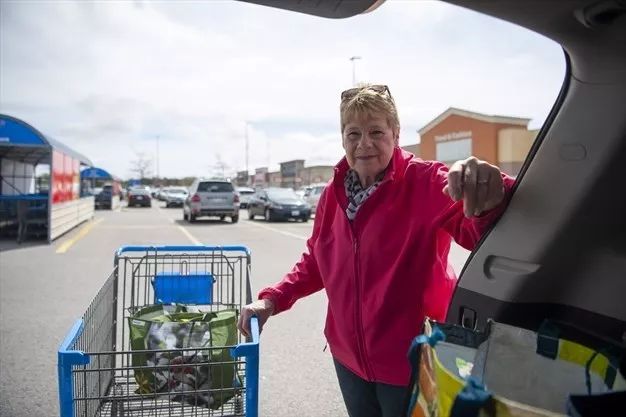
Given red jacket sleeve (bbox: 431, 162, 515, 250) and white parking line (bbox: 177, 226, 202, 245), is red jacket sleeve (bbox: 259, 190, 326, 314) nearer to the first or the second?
red jacket sleeve (bbox: 431, 162, 515, 250)

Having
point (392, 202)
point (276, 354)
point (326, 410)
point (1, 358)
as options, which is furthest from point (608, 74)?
point (1, 358)

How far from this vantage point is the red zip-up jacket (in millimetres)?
1945

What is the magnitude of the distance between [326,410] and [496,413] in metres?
2.90

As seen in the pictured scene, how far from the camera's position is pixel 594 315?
1.45 m

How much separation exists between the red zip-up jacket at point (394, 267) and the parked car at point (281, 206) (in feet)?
66.5

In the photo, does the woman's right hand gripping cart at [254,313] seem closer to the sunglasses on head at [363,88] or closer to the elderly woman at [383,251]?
the elderly woman at [383,251]

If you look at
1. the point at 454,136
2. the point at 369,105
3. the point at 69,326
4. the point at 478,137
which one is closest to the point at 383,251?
the point at 369,105

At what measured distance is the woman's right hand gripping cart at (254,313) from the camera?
2281 millimetres

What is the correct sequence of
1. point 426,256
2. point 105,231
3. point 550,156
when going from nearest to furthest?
point 550,156 → point 426,256 → point 105,231

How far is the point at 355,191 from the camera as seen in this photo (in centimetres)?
223

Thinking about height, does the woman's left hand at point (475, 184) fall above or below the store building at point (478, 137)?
below

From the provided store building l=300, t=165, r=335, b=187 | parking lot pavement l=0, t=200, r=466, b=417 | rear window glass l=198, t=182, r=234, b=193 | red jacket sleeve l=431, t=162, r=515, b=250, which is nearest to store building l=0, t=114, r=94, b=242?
A: parking lot pavement l=0, t=200, r=466, b=417

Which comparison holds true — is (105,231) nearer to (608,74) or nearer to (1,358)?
(1,358)

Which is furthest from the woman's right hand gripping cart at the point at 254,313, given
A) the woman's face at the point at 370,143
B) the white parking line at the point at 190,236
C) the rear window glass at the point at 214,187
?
the rear window glass at the point at 214,187
